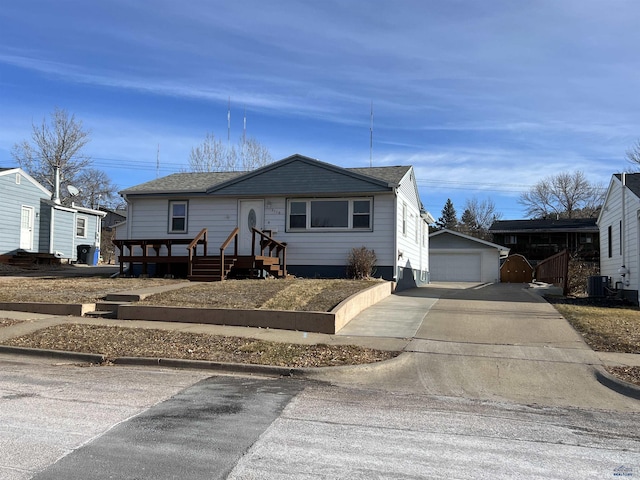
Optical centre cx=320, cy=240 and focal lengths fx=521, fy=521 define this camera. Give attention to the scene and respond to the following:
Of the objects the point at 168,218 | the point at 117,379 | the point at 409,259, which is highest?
the point at 168,218

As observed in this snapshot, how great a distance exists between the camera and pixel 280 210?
19.1 m

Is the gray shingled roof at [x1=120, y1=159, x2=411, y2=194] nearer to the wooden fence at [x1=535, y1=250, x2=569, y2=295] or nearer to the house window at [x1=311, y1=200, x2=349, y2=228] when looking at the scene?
the house window at [x1=311, y1=200, x2=349, y2=228]

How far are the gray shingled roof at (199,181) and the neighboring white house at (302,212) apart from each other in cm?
4

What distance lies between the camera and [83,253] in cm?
3147

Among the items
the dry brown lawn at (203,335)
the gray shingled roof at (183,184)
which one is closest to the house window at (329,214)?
the dry brown lawn at (203,335)

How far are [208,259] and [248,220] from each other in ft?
9.89

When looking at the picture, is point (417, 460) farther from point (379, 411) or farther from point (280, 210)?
point (280, 210)

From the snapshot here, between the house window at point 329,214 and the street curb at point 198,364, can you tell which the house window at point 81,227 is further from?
the street curb at point 198,364

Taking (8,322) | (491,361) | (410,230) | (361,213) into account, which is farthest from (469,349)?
(410,230)

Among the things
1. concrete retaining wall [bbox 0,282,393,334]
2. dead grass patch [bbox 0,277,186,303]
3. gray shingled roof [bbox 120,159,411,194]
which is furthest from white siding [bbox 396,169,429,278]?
dead grass patch [bbox 0,277,186,303]

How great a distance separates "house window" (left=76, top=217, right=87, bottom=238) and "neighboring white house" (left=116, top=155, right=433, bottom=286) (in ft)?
35.6

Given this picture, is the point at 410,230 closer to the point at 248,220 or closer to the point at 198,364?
the point at 248,220

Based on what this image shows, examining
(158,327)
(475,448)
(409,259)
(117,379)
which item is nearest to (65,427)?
(117,379)

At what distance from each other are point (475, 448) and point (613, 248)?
669 inches
